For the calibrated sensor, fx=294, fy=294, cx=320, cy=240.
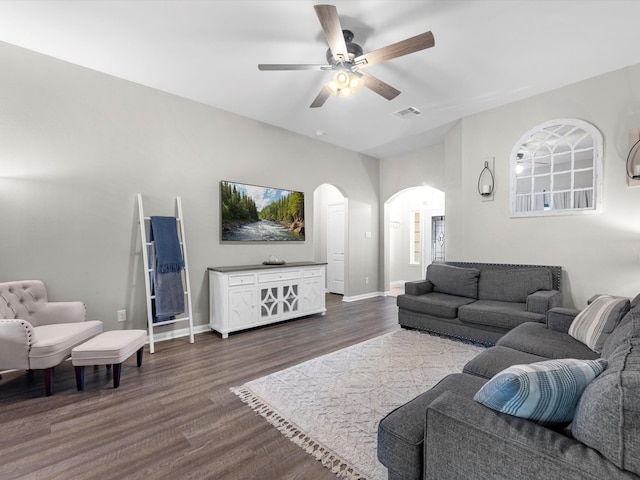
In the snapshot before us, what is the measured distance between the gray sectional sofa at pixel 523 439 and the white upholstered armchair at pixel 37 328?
104 inches

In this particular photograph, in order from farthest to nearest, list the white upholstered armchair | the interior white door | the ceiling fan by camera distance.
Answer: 1. the interior white door
2. the white upholstered armchair
3. the ceiling fan

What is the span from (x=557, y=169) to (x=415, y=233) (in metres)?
4.53

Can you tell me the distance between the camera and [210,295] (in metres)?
4.05

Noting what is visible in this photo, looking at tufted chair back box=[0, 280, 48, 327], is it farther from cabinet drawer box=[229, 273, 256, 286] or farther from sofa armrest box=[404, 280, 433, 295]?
sofa armrest box=[404, 280, 433, 295]

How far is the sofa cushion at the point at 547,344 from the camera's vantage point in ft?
6.70

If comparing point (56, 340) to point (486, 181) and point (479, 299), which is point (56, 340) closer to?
point (479, 299)

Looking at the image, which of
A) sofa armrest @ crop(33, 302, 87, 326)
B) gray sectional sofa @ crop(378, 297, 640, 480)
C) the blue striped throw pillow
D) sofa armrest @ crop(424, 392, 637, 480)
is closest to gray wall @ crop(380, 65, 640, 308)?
gray sectional sofa @ crop(378, 297, 640, 480)

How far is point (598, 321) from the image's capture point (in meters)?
2.14

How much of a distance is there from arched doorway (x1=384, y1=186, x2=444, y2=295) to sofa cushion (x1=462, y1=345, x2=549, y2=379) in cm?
553

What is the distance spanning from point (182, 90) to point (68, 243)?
2.20 metres

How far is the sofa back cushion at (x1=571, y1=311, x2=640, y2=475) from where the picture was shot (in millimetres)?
736

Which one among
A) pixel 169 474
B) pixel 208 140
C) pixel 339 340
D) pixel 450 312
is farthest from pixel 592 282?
pixel 208 140

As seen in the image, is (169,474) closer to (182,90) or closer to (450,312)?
(450,312)

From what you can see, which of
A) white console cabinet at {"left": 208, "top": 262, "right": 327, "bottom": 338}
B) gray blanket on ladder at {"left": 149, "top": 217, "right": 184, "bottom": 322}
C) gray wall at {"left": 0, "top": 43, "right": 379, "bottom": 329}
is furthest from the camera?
white console cabinet at {"left": 208, "top": 262, "right": 327, "bottom": 338}
